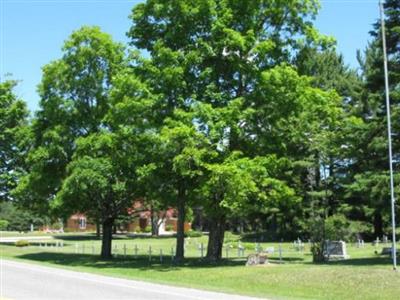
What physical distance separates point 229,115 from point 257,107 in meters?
2.84

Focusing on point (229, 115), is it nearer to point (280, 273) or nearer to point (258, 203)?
point (258, 203)

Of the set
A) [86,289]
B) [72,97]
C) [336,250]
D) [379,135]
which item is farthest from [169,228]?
[86,289]

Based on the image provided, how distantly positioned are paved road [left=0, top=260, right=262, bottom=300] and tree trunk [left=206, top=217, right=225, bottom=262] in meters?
9.33

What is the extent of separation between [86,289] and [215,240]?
14103mm

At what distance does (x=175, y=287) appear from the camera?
17797 mm

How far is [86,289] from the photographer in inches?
656

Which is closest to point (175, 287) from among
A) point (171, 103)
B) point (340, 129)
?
point (171, 103)

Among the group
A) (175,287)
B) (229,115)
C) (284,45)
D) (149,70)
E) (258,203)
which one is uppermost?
(284,45)

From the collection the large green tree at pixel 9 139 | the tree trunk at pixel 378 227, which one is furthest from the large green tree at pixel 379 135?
the large green tree at pixel 9 139

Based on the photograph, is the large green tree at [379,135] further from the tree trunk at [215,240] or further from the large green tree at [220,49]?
the tree trunk at [215,240]

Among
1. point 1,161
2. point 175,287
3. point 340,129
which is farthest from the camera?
point 1,161

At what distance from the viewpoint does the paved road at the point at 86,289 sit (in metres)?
14.9

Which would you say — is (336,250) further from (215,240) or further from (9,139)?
(9,139)

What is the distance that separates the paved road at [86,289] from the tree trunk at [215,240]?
30.6 feet
